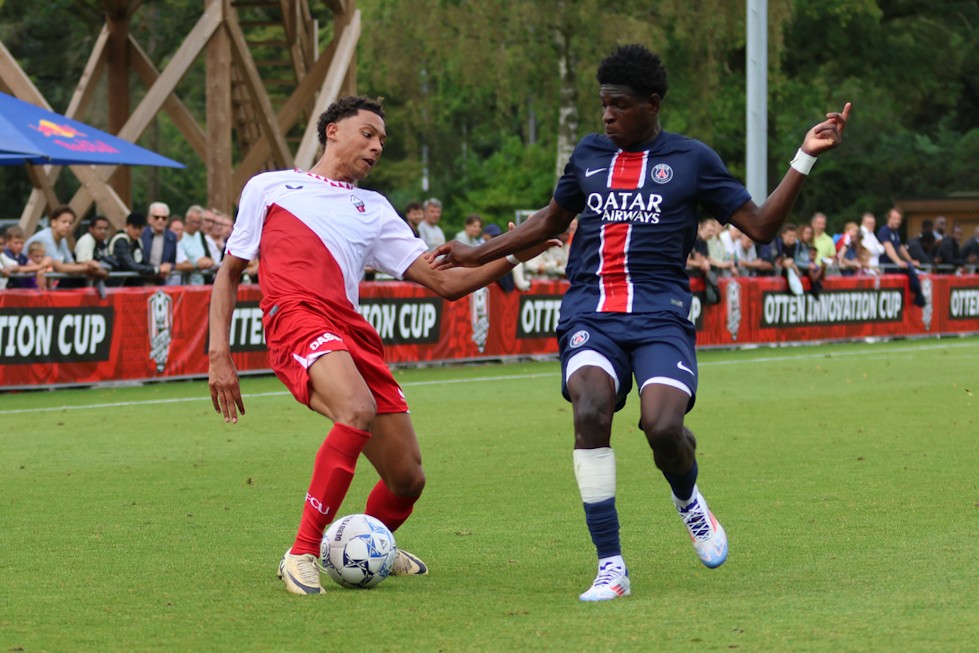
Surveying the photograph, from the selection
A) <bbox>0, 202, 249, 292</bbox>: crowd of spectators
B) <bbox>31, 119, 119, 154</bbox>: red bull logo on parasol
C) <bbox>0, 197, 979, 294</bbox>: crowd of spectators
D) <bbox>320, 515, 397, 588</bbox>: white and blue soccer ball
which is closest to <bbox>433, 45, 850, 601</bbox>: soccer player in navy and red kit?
<bbox>320, 515, 397, 588</bbox>: white and blue soccer ball

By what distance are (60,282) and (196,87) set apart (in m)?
36.6

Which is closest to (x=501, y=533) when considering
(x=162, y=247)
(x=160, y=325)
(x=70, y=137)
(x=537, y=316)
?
(x=160, y=325)

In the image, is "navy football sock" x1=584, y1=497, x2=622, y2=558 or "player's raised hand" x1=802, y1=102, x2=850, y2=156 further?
"navy football sock" x1=584, y1=497, x2=622, y2=558

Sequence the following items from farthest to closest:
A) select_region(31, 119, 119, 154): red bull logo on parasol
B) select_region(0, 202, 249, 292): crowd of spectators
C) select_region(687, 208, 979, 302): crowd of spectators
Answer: select_region(687, 208, 979, 302): crowd of spectators
select_region(31, 119, 119, 154): red bull logo on parasol
select_region(0, 202, 249, 292): crowd of spectators

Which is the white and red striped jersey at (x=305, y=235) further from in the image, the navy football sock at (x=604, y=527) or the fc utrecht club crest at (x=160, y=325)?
the fc utrecht club crest at (x=160, y=325)

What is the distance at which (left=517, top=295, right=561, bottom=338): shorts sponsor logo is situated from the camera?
2305 centimetres

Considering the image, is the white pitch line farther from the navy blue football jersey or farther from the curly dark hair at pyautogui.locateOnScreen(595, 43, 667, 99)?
the curly dark hair at pyautogui.locateOnScreen(595, 43, 667, 99)

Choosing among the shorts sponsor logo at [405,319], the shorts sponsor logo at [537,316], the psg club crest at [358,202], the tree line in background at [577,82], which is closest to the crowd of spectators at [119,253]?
the shorts sponsor logo at [405,319]

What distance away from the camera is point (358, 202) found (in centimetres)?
722

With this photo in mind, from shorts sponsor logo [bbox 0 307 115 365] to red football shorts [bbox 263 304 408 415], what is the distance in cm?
1059

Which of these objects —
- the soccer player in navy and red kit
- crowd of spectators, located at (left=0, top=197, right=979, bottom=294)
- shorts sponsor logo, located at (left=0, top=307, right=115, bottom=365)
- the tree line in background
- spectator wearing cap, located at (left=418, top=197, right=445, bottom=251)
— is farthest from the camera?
the tree line in background

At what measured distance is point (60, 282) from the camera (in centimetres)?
1830

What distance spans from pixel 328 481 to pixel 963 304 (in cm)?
2700

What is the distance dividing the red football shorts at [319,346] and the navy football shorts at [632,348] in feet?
2.64
